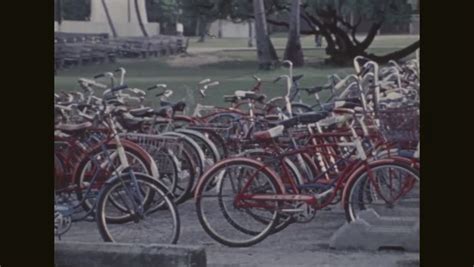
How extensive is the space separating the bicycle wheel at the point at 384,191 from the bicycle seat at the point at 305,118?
445mm

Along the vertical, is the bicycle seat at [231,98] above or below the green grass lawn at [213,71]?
below

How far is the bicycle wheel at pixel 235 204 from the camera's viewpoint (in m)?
7.66

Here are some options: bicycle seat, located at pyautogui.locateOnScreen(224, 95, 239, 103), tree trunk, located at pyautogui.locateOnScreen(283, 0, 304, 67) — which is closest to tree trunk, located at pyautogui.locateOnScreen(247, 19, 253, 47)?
tree trunk, located at pyautogui.locateOnScreen(283, 0, 304, 67)

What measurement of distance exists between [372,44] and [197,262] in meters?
1.57

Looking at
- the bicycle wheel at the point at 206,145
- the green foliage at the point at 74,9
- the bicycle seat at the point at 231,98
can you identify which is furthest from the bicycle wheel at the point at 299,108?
the green foliage at the point at 74,9

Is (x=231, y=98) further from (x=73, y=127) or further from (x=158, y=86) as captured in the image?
(x=73, y=127)

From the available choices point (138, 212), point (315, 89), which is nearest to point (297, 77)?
point (315, 89)

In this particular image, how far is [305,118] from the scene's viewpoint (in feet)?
25.6

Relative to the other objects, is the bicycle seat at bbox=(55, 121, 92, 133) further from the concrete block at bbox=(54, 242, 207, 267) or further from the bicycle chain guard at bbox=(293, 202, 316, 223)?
the bicycle chain guard at bbox=(293, 202, 316, 223)

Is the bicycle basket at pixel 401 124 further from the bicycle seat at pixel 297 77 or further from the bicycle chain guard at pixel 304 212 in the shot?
the bicycle chain guard at pixel 304 212

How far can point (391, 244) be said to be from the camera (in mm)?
7441

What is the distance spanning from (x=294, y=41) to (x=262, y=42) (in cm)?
19

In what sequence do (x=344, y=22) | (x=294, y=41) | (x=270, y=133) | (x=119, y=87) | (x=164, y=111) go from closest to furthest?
(x=344, y=22) → (x=294, y=41) → (x=119, y=87) → (x=270, y=133) → (x=164, y=111)

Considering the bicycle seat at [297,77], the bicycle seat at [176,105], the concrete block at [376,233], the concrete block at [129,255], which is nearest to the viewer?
the concrete block at [129,255]
